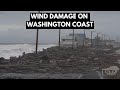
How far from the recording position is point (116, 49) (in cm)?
639

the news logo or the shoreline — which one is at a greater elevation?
the shoreline

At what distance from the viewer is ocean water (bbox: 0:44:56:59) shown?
6032 mm

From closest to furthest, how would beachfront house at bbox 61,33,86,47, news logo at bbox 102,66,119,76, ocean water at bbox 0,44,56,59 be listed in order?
news logo at bbox 102,66,119,76
ocean water at bbox 0,44,56,59
beachfront house at bbox 61,33,86,47

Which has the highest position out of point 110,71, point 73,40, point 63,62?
point 73,40

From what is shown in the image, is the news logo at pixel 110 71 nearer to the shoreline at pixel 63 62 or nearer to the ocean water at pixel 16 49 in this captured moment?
the shoreline at pixel 63 62

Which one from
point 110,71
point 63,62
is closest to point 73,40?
point 63,62

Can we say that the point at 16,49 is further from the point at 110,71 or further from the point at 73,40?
the point at 110,71

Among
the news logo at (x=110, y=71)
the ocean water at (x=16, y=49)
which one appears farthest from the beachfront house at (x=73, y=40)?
the news logo at (x=110, y=71)

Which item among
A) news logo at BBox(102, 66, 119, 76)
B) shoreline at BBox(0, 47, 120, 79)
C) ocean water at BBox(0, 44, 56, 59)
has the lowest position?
news logo at BBox(102, 66, 119, 76)

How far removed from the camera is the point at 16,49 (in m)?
6.70

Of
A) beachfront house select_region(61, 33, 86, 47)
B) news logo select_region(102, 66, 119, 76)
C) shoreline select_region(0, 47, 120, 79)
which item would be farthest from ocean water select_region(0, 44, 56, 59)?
news logo select_region(102, 66, 119, 76)

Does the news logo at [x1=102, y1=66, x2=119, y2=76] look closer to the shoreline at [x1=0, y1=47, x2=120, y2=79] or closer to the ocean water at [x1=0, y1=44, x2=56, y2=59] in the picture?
the shoreline at [x1=0, y1=47, x2=120, y2=79]
